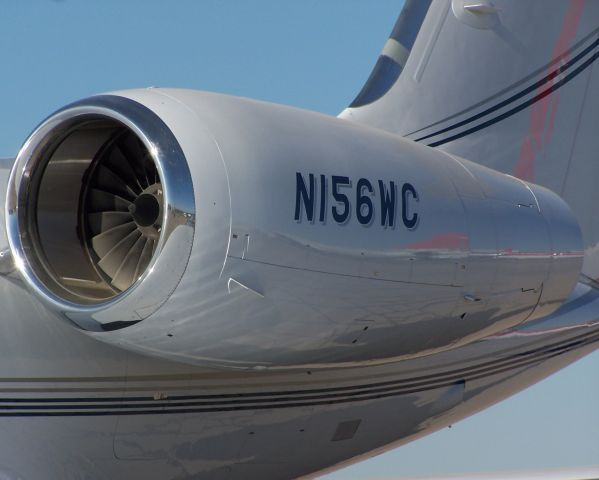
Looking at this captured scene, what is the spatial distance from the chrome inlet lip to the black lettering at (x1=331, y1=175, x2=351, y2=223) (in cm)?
64

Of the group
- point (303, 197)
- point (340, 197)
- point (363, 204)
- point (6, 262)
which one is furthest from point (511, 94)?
point (6, 262)

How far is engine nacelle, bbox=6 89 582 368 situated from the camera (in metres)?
4.00

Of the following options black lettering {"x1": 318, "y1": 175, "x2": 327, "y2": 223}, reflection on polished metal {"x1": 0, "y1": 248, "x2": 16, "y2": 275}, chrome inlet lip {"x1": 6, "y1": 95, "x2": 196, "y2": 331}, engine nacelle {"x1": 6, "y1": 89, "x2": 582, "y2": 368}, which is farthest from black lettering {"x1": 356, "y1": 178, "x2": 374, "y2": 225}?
reflection on polished metal {"x1": 0, "y1": 248, "x2": 16, "y2": 275}

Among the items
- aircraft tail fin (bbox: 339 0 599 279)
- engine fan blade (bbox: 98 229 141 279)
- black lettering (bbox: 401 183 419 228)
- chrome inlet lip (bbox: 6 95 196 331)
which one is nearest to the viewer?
chrome inlet lip (bbox: 6 95 196 331)

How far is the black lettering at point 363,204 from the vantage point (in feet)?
14.5

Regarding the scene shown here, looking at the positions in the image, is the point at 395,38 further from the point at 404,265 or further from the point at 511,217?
the point at 404,265

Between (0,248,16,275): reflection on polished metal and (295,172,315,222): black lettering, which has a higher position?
(295,172,315,222): black lettering

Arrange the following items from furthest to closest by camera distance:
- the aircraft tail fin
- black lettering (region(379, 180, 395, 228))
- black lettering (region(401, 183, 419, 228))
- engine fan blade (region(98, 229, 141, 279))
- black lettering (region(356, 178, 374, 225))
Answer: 1. the aircraft tail fin
2. engine fan blade (region(98, 229, 141, 279))
3. black lettering (region(401, 183, 419, 228))
4. black lettering (region(379, 180, 395, 228))
5. black lettering (region(356, 178, 374, 225))

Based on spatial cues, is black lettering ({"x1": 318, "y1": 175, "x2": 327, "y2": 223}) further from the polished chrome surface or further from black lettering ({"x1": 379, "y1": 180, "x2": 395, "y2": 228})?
black lettering ({"x1": 379, "y1": 180, "x2": 395, "y2": 228})

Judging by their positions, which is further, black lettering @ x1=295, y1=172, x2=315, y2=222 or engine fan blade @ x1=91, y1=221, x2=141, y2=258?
engine fan blade @ x1=91, y1=221, x2=141, y2=258

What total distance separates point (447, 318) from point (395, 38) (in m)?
2.46

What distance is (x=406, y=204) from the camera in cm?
466

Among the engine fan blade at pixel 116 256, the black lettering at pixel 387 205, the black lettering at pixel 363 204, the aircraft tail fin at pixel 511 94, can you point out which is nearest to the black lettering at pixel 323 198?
the black lettering at pixel 363 204

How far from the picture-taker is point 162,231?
3.99 meters
